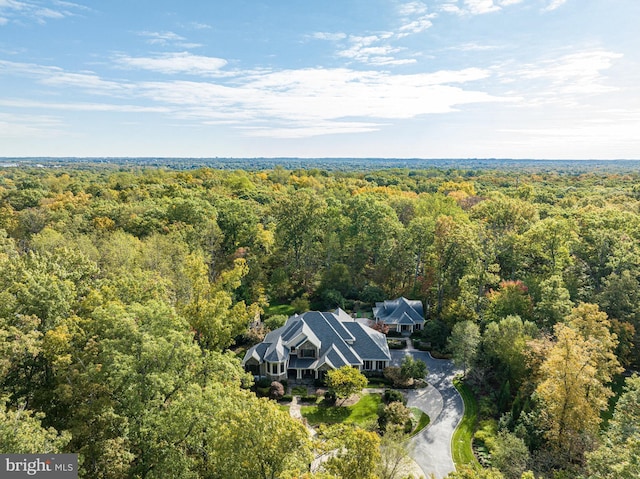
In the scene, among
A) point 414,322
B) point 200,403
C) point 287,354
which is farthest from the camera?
point 414,322

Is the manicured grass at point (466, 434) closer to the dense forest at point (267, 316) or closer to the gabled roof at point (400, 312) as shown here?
the dense forest at point (267, 316)

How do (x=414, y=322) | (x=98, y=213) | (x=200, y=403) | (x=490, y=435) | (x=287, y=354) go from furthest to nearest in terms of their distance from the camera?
(x=98, y=213) < (x=414, y=322) < (x=287, y=354) < (x=490, y=435) < (x=200, y=403)

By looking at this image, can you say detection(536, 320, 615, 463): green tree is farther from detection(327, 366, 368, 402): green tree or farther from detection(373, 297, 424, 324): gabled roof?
detection(373, 297, 424, 324): gabled roof

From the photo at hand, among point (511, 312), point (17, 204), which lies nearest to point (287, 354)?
point (511, 312)

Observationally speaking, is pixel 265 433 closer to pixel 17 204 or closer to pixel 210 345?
pixel 210 345

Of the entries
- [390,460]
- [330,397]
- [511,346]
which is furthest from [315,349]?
→ [390,460]

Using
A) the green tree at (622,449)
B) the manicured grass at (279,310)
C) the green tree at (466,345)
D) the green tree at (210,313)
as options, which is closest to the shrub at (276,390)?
the green tree at (210,313)
